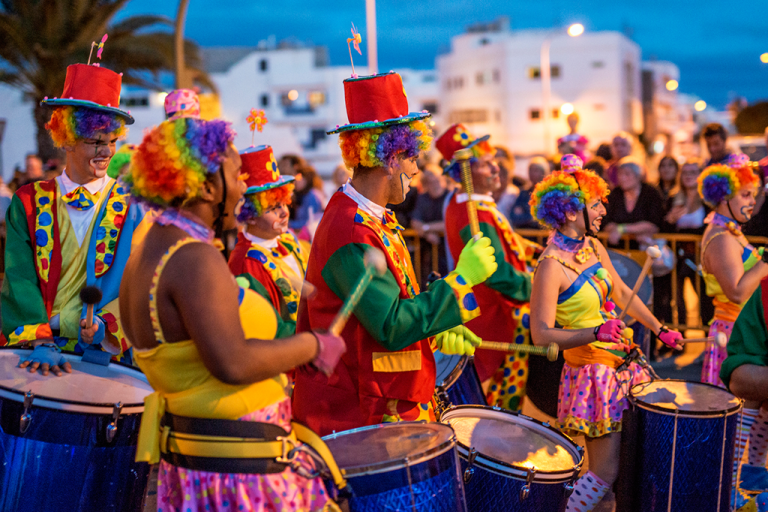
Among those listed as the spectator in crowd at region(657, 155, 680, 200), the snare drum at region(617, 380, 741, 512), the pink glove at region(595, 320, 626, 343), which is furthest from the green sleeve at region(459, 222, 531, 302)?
the spectator in crowd at region(657, 155, 680, 200)

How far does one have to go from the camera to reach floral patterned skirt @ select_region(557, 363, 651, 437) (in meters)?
3.94

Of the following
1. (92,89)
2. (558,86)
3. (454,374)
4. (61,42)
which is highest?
(558,86)

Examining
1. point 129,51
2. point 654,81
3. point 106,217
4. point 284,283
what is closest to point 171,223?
point 106,217

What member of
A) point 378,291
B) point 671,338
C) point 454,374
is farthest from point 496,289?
point 378,291

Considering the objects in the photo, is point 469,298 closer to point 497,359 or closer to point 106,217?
point 106,217

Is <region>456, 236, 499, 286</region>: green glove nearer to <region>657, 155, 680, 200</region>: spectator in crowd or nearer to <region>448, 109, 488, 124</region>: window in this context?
<region>657, 155, 680, 200</region>: spectator in crowd

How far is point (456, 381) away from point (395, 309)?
5.46 ft

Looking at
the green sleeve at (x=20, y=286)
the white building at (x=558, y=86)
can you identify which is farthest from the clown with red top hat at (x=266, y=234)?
the white building at (x=558, y=86)

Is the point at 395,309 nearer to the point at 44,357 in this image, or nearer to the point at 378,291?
the point at 378,291

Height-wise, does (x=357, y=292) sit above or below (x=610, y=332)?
A: above

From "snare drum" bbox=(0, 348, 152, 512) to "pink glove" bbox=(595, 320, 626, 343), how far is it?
6.93ft

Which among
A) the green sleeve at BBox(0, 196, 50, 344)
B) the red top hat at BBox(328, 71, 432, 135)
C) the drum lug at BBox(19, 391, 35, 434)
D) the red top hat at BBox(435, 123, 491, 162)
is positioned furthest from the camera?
the red top hat at BBox(435, 123, 491, 162)

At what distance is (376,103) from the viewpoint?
121 inches

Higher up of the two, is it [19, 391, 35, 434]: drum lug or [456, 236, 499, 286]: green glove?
[456, 236, 499, 286]: green glove
